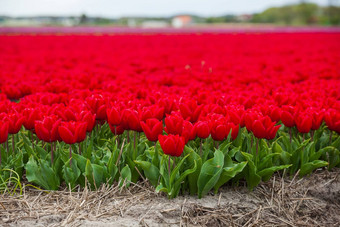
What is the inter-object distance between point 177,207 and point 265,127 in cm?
75

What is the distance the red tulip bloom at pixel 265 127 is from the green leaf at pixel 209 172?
0.29 m

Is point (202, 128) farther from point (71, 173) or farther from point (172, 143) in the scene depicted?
point (71, 173)

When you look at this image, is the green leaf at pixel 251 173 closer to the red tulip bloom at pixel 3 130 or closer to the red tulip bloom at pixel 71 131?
the red tulip bloom at pixel 71 131

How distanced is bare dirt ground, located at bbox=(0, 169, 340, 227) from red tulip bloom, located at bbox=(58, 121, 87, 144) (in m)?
0.34

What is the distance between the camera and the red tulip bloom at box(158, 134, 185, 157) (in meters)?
2.23

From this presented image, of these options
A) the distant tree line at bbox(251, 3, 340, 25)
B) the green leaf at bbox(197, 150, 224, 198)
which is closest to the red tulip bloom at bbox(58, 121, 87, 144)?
the green leaf at bbox(197, 150, 224, 198)

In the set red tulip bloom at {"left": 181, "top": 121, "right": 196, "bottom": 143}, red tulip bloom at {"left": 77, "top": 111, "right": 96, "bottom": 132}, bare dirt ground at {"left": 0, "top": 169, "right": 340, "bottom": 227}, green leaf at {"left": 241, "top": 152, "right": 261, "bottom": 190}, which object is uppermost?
red tulip bloom at {"left": 77, "top": 111, "right": 96, "bottom": 132}

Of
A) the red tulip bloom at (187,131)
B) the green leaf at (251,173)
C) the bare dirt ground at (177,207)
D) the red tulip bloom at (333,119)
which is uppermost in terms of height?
the red tulip bloom at (187,131)

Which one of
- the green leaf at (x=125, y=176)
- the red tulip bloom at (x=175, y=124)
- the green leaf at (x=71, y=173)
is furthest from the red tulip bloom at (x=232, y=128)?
the green leaf at (x=71, y=173)

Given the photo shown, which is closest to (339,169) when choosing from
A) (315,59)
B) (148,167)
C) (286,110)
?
(286,110)

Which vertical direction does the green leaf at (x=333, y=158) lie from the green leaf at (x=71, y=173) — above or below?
below

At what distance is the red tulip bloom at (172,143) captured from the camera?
7.32 feet

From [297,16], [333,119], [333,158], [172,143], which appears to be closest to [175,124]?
[172,143]

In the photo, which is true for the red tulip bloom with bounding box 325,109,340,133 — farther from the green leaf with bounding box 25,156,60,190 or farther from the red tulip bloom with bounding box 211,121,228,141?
the green leaf with bounding box 25,156,60,190
